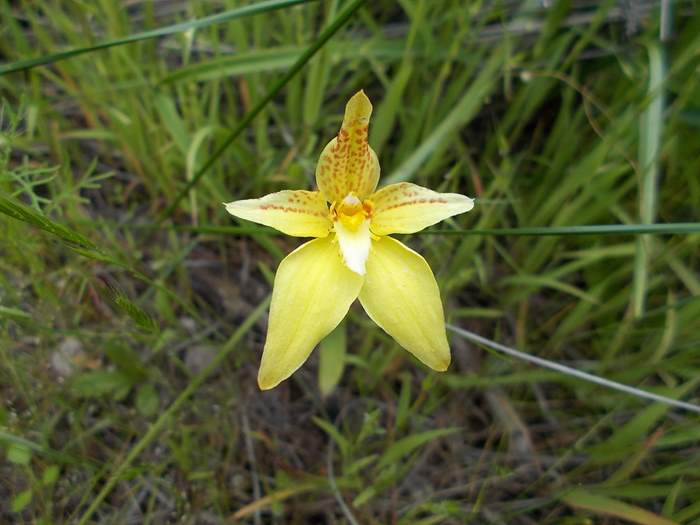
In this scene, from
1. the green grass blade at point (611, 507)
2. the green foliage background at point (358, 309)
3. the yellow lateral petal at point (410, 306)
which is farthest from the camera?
the green foliage background at point (358, 309)

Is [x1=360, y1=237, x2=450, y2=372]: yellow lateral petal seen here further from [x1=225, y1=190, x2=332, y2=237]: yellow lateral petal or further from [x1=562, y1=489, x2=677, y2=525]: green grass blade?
[x1=562, y1=489, x2=677, y2=525]: green grass blade

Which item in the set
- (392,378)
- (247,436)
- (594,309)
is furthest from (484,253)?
(247,436)

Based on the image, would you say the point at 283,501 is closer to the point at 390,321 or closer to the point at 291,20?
the point at 390,321

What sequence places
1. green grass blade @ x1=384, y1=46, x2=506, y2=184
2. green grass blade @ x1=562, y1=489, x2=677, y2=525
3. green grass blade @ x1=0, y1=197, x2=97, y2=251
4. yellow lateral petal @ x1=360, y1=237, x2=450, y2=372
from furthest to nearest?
green grass blade @ x1=384, y1=46, x2=506, y2=184
green grass blade @ x1=562, y1=489, x2=677, y2=525
yellow lateral petal @ x1=360, y1=237, x2=450, y2=372
green grass blade @ x1=0, y1=197, x2=97, y2=251

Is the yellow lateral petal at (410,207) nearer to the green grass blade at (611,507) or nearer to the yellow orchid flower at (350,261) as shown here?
the yellow orchid flower at (350,261)

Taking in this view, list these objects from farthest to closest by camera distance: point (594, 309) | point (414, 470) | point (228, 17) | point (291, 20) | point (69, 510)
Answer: point (291, 20) → point (594, 309) → point (414, 470) → point (69, 510) → point (228, 17)

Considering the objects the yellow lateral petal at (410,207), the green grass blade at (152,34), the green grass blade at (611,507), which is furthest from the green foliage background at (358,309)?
the yellow lateral petal at (410,207)

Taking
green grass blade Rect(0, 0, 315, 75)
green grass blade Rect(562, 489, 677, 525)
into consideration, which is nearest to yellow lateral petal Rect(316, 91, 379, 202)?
green grass blade Rect(0, 0, 315, 75)
